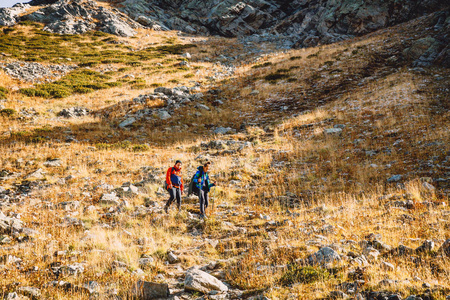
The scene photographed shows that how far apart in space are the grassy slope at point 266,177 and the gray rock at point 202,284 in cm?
37

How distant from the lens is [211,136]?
18.3 m

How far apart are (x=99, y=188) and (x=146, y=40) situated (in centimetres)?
5407

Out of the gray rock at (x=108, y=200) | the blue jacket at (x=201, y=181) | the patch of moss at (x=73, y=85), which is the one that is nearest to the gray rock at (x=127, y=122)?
the patch of moss at (x=73, y=85)

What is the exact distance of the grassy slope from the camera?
5.67 metres

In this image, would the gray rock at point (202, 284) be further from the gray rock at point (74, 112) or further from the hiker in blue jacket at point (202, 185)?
the gray rock at point (74, 112)

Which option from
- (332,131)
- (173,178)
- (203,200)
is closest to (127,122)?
(173,178)

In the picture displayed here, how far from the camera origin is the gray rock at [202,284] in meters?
4.79

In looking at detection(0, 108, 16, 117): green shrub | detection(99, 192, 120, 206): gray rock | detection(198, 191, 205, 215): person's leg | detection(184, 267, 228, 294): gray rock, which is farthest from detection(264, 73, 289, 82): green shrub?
detection(184, 267, 228, 294): gray rock

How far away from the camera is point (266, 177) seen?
11930 mm

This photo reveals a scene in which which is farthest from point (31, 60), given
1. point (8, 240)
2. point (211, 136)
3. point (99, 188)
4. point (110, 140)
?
point (8, 240)

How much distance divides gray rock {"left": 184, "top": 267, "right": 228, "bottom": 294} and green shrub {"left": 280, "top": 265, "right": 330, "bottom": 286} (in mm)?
1160

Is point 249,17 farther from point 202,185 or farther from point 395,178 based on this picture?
point 202,185

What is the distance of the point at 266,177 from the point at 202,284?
7.54 metres

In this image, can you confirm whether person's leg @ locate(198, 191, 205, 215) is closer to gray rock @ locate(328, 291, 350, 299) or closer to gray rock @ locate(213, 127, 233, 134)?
gray rock @ locate(328, 291, 350, 299)
